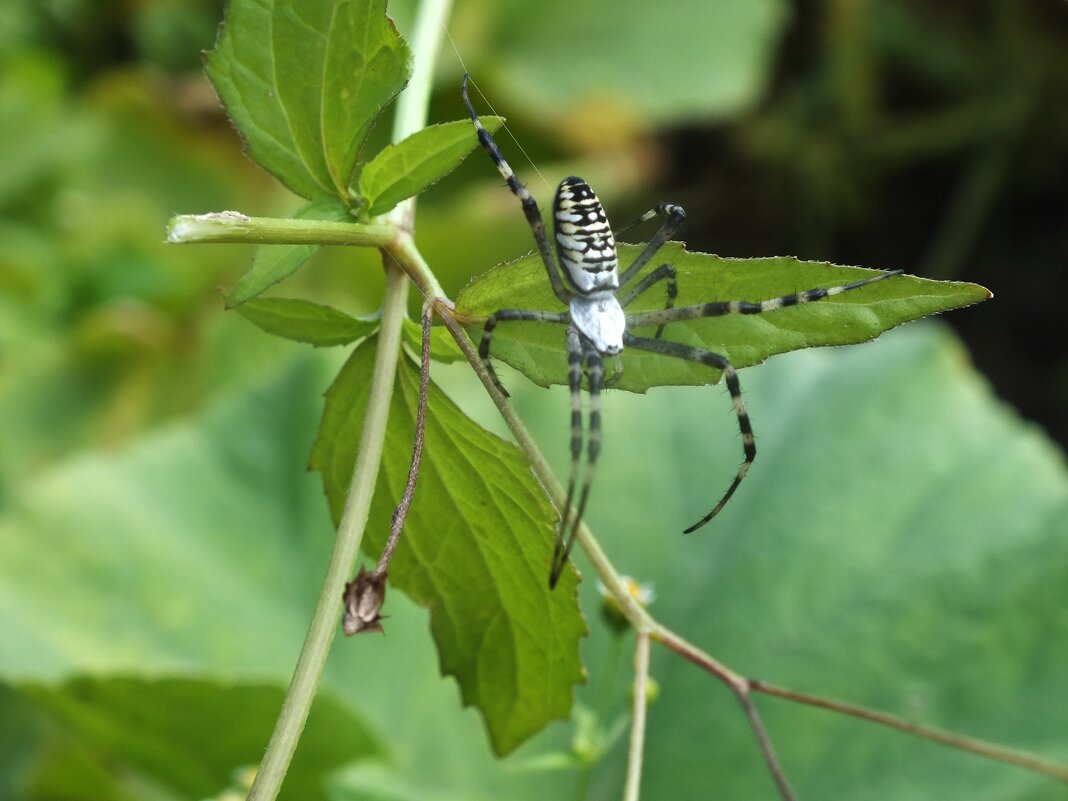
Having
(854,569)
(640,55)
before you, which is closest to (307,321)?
(854,569)

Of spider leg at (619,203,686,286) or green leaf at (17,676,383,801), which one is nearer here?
spider leg at (619,203,686,286)

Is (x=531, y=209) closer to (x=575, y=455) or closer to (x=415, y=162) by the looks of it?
(x=575, y=455)

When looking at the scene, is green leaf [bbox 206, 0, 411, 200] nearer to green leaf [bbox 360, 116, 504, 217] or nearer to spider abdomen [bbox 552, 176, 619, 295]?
green leaf [bbox 360, 116, 504, 217]

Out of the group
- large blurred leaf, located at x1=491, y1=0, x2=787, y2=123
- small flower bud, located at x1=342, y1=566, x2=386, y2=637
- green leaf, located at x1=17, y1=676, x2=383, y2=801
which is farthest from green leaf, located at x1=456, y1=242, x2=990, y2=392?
large blurred leaf, located at x1=491, y1=0, x2=787, y2=123

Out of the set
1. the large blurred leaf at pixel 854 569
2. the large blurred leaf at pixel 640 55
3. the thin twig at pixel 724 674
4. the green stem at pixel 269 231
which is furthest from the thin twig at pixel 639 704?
the large blurred leaf at pixel 640 55

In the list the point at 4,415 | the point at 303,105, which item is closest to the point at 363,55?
the point at 303,105

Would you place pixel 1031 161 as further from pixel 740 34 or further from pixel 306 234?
pixel 306 234
